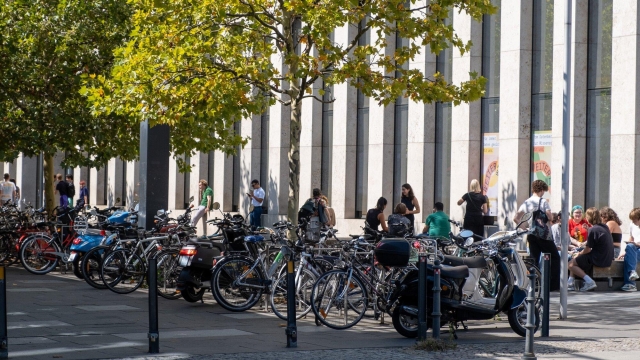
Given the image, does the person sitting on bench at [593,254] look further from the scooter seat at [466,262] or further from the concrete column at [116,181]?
the concrete column at [116,181]

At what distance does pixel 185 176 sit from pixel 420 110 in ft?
41.9

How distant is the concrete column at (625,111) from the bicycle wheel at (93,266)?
9.79m

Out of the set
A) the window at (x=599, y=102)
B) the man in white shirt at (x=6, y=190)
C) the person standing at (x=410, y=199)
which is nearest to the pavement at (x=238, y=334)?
the person standing at (x=410, y=199)

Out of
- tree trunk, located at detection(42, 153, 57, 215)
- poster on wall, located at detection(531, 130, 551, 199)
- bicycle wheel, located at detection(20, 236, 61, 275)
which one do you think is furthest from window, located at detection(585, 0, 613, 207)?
tree trunk, located at detection(42, 153, 57, 215)

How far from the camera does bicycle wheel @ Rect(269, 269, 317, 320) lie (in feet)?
40.7

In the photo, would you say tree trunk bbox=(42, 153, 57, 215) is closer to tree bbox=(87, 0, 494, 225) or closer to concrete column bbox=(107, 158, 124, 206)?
tree bbox=(87, 0, 494, 225)

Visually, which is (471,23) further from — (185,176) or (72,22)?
(185,176)

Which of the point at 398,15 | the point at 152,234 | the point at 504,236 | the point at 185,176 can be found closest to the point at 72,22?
the point at 152,234

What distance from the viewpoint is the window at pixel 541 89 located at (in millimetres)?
21641

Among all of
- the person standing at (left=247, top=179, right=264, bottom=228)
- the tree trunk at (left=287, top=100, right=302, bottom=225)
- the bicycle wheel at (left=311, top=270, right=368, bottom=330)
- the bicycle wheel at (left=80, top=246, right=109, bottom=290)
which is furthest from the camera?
the person standing at (left=247, top=179, right=264, bottom=228)

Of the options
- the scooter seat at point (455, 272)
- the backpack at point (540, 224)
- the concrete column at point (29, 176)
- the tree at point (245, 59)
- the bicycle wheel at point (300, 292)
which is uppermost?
the tree at point (245, 59)

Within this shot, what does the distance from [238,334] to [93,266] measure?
17.4 ft

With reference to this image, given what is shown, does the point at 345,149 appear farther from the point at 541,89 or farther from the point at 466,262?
the point at 466,262

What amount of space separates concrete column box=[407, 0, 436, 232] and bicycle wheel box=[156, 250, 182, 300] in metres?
10.7
